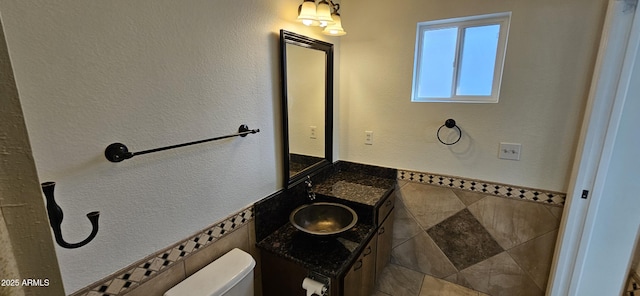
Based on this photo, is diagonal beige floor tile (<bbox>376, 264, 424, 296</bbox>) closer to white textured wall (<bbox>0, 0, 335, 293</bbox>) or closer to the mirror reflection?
the mirror reflection

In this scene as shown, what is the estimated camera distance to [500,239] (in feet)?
6.58

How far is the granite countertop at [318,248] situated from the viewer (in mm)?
1438

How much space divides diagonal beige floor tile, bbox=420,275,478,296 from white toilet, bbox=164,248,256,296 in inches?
58.9

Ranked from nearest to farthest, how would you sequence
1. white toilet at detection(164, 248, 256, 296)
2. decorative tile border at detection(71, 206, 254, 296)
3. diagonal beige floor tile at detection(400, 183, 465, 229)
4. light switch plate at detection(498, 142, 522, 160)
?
decorative tile border at detection(71, 206, 254, 296)
white toilet at detection(164, 248, 256, 296)
light switch plate at detection(498, 142, 522, 160)
diagonal beige floor tile at detection(400, 183, 465, 229)

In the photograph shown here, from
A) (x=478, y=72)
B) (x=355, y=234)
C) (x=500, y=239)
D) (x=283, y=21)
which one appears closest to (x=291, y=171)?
(x=355, y=234)

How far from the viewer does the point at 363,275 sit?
1.77 m

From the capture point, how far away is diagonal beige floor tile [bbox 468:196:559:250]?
1.86 m

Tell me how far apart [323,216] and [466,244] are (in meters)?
1.18

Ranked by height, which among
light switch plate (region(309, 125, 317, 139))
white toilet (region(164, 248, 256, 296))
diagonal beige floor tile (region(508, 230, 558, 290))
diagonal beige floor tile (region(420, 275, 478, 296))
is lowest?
diagonal beige floor tile (region(420, 275, 478, 296))

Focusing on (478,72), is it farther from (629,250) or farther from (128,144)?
(128,144)

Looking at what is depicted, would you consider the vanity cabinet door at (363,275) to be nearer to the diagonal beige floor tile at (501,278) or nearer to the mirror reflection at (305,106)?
the mirror reflection at (305,106)

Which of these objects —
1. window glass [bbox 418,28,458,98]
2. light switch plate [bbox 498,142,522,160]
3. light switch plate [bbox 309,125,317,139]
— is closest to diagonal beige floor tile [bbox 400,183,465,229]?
light switch plate [bbox 498,142,522,160]

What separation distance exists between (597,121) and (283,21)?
1910mm

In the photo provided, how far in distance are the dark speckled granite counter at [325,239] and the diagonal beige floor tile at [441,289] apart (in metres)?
0.83
